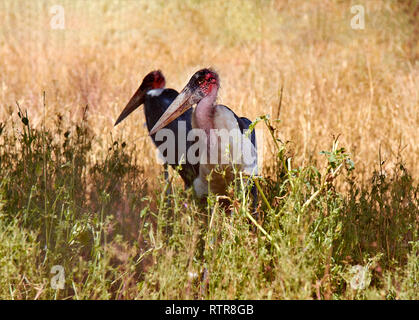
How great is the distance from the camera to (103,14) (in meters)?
11.8

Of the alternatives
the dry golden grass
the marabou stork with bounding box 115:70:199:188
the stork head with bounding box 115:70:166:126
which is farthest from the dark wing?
the stork head with bounding box 115:70:166:126

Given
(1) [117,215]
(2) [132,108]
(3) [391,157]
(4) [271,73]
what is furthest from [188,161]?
(4) [271,73]

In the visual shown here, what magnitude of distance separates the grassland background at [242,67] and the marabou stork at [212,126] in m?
0.29

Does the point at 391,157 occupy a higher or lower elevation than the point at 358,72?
lower

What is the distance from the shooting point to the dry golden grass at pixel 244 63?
580 centimetres

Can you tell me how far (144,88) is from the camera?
561 cm

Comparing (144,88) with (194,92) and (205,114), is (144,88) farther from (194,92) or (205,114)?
(205,114)

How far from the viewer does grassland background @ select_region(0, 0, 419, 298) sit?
5488 mm

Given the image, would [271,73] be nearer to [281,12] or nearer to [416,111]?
[416,111]

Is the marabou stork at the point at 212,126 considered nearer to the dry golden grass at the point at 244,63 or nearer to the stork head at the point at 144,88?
the dry golden grass at the point at 244,63

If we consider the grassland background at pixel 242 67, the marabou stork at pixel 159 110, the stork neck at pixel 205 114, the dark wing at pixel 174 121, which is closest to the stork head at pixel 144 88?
the marabou stork at pixel 159 110

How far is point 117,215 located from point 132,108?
71.6 inches

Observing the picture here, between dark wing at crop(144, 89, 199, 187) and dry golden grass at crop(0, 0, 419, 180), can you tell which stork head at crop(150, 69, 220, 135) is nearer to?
dark wing at crop(144, 89, 199, 187)

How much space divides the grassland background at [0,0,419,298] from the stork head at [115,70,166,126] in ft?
0.48
